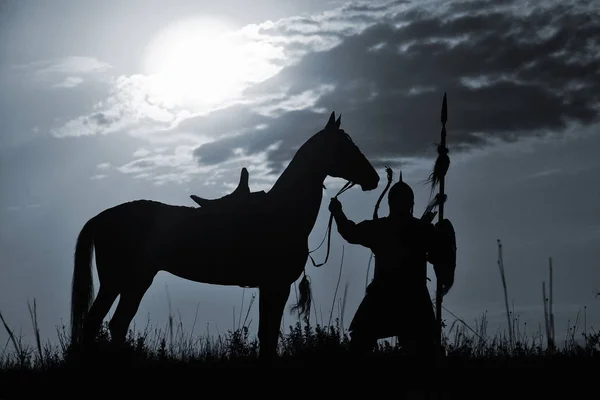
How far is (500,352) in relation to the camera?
9.26m

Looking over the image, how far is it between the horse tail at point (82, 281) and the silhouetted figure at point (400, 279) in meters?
3.97

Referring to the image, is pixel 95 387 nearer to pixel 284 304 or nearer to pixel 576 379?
pixel 284 304

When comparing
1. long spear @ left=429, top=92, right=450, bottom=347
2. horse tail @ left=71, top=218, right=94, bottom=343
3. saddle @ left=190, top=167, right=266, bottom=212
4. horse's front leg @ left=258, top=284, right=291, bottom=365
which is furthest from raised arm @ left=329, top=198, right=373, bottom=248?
horse tail @ left=71, top=218, right=94, bottom=343

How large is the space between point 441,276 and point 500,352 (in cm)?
257

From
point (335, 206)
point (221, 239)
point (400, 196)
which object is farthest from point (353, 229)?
point (221, 239)

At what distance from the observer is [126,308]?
904 centimetres

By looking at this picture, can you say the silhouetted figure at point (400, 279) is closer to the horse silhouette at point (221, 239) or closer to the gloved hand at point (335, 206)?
the gloved hand at point (335, 206)

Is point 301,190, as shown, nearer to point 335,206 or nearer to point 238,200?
point 238,200

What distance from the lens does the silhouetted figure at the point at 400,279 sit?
703 centimetres

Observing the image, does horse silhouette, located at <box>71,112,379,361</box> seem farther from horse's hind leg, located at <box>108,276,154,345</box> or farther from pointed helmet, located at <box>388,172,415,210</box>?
pointed helmet, located at <box>388,172,415,210</box>

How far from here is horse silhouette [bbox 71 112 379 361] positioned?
28.7ft

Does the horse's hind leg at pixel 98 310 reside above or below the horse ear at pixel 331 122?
below

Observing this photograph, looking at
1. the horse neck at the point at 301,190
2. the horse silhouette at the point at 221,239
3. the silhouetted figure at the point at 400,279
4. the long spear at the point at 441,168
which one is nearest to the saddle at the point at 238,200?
the horse silhouette at the point at 221,239

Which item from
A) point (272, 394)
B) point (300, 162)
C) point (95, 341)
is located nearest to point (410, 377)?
point (272, 394)
